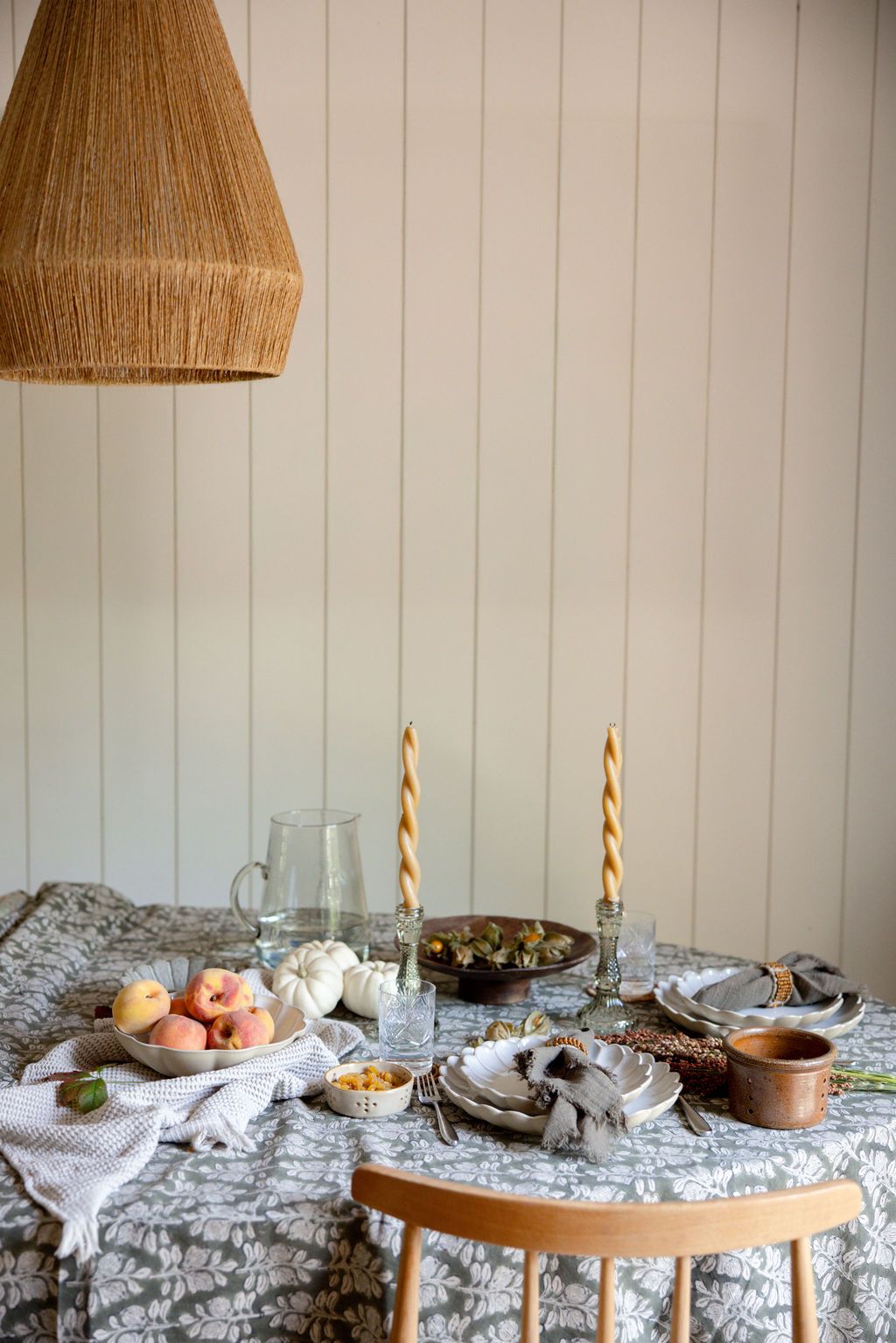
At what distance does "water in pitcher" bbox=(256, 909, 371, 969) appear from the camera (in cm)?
172

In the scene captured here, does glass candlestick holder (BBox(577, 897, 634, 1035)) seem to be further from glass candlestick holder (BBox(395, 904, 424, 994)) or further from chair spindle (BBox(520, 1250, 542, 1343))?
chair spindle (BBox(520, 1250, 542, 1343))

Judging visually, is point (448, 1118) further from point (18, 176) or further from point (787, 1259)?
point (18, 176)

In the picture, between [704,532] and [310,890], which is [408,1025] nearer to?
[310,890]

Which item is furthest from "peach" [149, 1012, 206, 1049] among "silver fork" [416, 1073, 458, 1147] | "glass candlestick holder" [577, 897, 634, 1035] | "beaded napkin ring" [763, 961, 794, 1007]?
"beaded napkin ring" [763, 961, 794, 1007]

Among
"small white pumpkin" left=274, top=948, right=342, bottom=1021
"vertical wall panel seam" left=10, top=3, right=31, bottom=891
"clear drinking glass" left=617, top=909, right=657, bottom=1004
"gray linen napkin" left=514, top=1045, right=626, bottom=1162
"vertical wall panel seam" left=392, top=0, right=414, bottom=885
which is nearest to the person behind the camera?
"gray linen napkin" left=514, top=1045, right=626, bottom=1162

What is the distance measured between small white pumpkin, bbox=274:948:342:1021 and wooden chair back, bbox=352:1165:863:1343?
593mm

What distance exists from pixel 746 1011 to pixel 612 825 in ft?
0.98

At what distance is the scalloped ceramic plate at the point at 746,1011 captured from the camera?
1540mm

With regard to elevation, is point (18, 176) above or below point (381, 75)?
below

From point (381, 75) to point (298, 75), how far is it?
6.7 inches

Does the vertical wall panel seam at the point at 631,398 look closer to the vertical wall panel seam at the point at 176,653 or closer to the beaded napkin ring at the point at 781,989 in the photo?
the vertical wall panel seam at the point at 176,653

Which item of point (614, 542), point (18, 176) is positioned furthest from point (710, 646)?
point (18, 176)

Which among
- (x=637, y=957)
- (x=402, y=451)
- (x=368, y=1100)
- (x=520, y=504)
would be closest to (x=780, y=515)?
(x=520, y=504)

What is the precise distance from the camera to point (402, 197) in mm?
2609
